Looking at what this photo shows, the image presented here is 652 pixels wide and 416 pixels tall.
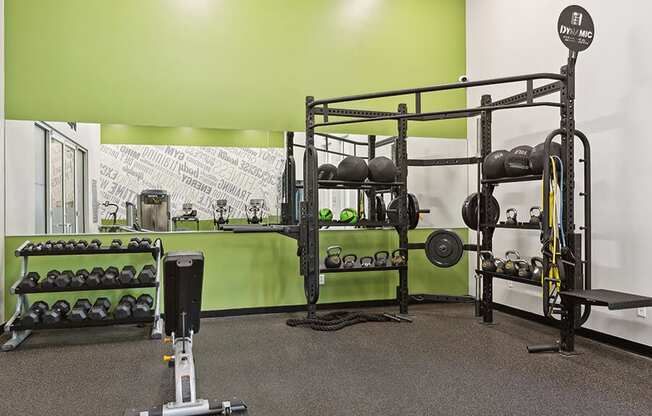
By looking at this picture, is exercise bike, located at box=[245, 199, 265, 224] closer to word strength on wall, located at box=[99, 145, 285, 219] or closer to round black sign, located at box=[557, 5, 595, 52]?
word strength on wall, located at box=[99, 145, 285, 219]

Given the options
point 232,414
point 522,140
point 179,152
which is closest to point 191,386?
point 232,414

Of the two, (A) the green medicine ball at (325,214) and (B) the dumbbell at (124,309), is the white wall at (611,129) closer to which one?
(A) the green medicine ball at (325,214)

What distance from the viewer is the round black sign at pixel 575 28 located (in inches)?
135

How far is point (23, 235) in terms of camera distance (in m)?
4.35

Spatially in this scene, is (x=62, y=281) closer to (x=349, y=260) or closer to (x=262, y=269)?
(x=262, y=269)

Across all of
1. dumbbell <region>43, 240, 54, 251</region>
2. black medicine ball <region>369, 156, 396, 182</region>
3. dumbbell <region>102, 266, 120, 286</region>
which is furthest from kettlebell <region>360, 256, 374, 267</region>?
dumbbell <region>43, 240, 54, 251</region>

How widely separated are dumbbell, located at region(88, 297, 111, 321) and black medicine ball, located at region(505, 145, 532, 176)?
3.55 meters

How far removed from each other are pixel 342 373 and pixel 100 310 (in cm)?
217

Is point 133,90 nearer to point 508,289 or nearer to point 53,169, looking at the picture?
point 53,169

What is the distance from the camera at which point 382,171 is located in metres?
4.57

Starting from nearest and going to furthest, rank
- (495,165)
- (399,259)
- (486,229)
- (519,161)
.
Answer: (519,161) < (495,165) < (486,229) < (399,259)

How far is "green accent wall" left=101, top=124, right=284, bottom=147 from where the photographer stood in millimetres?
4559

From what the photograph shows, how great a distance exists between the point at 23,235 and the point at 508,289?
4790 millimetres

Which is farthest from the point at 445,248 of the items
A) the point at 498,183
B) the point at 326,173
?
the point at 326,173
